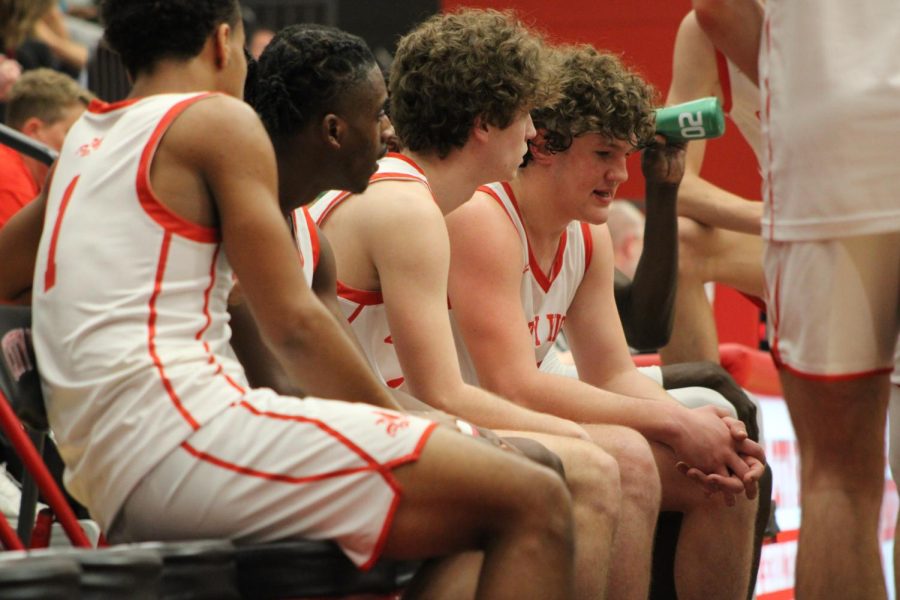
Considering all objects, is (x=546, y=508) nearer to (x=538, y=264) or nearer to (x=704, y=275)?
(x=538, y=264)

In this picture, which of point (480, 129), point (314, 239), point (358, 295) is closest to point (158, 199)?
point (314, 239)

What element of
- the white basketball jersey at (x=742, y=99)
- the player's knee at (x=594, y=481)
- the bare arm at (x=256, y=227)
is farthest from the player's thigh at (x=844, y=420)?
the white basketball jersey at (x=742, y=99)

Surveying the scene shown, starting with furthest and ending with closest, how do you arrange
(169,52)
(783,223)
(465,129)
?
1. (465,129)
2. (783,223)
3. (169,52)

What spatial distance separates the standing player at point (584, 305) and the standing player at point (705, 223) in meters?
0.58

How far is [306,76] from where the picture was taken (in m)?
2.51

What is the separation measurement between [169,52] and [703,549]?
5.91ft

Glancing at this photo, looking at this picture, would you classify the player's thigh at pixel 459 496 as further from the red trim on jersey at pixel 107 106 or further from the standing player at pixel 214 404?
the red trim on jersey at pixel 107 106

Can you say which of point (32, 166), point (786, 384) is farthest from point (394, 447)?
point (32, 166)

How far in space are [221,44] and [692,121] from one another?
1.73 meters

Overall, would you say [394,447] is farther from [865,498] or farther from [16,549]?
[865,498]

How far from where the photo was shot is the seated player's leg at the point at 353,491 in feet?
6.45

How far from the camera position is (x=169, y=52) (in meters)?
2.17

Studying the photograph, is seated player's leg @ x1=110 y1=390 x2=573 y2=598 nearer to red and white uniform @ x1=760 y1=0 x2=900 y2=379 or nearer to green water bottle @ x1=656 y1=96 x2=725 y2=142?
red and white uniform @ x1=760 y1=0 x2=900 y2=379

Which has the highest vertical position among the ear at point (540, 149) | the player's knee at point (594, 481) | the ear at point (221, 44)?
the ear at point (221, 44)
